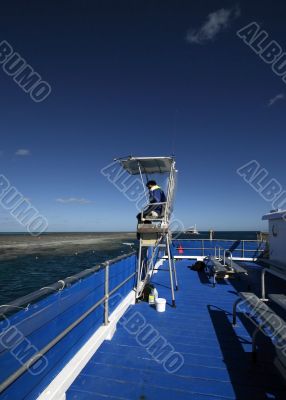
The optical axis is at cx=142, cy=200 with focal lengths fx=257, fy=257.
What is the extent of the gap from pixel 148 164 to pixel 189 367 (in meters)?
5.49

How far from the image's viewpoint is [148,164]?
26.4 feet

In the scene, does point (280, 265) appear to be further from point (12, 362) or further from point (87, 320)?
point (12, 362)

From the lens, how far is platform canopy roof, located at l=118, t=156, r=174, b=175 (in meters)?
7.52

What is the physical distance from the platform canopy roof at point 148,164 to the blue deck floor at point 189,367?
4144 millimetres

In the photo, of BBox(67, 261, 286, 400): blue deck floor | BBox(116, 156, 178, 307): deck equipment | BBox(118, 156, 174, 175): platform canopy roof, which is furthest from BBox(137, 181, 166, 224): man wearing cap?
BBox(67, 261, 286, 400): blue deck floor

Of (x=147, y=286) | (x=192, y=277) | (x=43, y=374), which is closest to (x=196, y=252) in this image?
(x=192, y=277)

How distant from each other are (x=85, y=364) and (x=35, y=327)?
1840 millimetres

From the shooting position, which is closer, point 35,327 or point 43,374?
point 35,327

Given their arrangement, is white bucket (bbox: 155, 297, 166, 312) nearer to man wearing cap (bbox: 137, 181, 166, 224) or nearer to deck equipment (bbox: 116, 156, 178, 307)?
deck equipment (bbox: 116, 156, 178, 307)

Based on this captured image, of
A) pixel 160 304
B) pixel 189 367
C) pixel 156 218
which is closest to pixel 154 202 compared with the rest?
pixel 156 218

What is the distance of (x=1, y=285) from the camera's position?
27141mm

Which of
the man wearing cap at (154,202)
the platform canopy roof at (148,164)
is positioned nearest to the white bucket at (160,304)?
the man wearing cap at (154,202)

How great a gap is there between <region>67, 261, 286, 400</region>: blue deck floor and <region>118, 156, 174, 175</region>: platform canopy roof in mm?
4144

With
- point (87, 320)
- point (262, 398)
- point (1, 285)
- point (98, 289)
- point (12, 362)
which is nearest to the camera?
point (12, 362)
